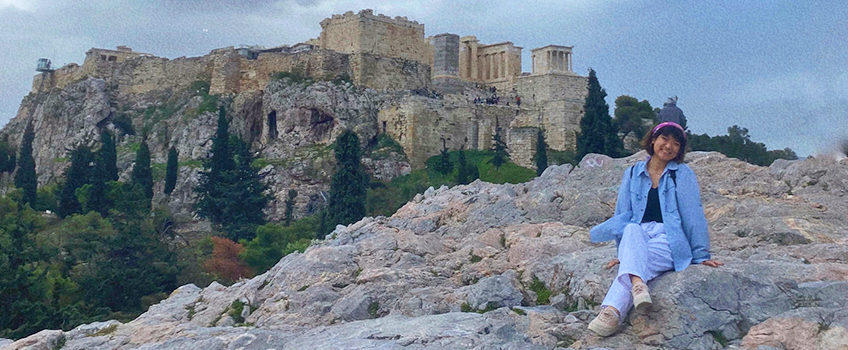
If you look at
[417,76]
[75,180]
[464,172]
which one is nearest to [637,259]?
[464,172]

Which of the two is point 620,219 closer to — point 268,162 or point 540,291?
point 540,291

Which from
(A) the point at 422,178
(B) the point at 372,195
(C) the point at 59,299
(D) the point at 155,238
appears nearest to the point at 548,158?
(A) the point at 422,178

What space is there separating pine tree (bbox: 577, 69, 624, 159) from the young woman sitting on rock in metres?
23.7

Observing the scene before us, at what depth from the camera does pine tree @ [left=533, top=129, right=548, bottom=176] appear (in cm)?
3775

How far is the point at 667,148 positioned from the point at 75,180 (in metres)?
34.6

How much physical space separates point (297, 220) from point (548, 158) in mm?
9723

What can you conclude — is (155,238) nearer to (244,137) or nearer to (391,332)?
(244,137)

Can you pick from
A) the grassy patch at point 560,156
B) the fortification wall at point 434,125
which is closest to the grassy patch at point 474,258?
the grassy patch at point 560,156

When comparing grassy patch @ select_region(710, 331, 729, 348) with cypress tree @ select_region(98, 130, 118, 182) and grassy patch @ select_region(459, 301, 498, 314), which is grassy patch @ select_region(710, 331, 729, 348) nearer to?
grassy patch @ select_region(459, 301, 498, 314)

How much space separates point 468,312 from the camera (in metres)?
9.12

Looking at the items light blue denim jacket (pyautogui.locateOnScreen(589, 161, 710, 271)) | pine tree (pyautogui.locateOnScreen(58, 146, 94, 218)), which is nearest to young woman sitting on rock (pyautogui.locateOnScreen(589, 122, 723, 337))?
light blue denim jacket (pyautogui.locateOnScreen(589, 161, 710, 271))

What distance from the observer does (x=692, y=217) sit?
8.18 metres

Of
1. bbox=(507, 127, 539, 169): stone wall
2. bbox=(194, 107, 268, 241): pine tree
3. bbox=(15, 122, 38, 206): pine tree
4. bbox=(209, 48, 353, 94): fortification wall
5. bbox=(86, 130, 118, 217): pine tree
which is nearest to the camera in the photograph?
bbox=(194, 107, 268, 241): pine tree

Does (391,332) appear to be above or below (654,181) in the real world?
below
